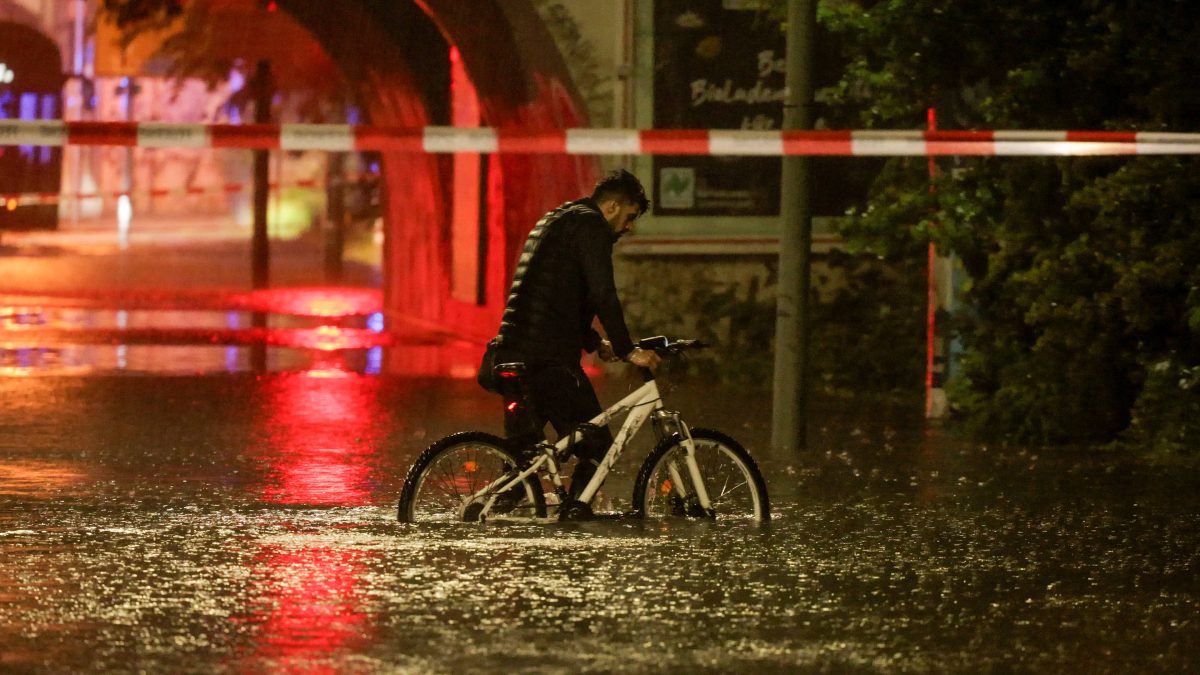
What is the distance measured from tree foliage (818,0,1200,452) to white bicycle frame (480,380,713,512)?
13.9 ft

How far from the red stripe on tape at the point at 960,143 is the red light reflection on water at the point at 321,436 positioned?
Answer: 137 inches

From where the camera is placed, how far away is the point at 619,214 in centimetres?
983

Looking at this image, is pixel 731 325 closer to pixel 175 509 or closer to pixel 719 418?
pixel 719 418

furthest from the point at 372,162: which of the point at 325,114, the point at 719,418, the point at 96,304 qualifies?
the point at 719,418

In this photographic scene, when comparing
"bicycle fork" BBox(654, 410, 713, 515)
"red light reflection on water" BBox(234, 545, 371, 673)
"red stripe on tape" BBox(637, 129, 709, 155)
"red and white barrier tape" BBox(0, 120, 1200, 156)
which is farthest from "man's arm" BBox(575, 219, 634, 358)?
"red stripe on tape" BBox(637, 129, 709, 155)

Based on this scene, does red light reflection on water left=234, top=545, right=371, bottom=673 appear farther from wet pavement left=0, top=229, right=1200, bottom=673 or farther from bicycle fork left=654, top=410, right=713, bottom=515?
bicycle fork left=654, top=410, right=713, bottom=515

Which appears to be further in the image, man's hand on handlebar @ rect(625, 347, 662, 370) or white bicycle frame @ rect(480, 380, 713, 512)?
white bicycle frame @ rect(480, 380, 713, 512)

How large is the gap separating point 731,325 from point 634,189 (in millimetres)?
8273

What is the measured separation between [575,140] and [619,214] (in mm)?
2686

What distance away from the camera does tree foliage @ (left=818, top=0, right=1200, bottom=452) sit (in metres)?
13.1

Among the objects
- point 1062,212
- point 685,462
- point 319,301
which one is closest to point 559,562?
point 685,462

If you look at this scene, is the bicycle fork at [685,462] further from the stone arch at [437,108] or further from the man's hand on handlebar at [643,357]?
the stone arch at [437,108]

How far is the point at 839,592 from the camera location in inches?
333

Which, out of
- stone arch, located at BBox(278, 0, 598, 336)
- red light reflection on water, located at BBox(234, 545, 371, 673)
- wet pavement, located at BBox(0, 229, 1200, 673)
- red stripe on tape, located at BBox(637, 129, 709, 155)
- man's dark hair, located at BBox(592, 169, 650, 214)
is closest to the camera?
red light reflection on water, located at BBox(234, 545, 371, 673)
